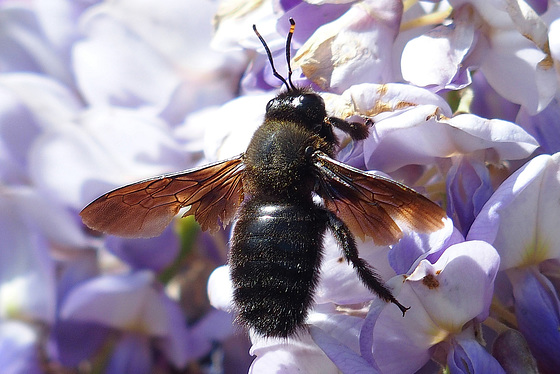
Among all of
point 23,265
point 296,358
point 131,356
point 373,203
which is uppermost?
point 373,203

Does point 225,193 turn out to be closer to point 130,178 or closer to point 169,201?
point 169,201

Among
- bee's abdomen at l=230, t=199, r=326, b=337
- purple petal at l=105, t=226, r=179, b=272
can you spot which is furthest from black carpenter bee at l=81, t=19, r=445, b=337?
purple petal at l=105, t=226, r=179, b=272

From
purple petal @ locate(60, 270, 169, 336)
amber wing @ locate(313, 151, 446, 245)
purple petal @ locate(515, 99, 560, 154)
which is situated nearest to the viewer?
amber wing @ locate(313, 151, 446, 245)

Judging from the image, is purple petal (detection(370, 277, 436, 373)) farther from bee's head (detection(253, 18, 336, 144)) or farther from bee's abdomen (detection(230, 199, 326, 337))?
bee's head (detection(253, 18, 336, 144))

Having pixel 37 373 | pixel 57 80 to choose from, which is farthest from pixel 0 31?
pixel 37 373

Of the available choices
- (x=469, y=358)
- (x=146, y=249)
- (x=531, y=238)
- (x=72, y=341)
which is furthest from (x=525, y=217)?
(x=72, y=341)

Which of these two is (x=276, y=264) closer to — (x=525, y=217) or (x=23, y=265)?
(x=525, y=217)

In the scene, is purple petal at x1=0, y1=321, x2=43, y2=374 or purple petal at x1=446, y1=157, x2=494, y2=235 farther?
purple petal at x1=0, y1=321, x2=43, y2=374

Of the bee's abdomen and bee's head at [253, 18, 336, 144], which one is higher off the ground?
bee's head at [253, 18, 336, 144]

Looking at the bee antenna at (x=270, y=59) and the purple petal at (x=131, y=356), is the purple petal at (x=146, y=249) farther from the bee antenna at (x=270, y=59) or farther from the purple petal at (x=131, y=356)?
the bee antenna at (x=270, y=59)
